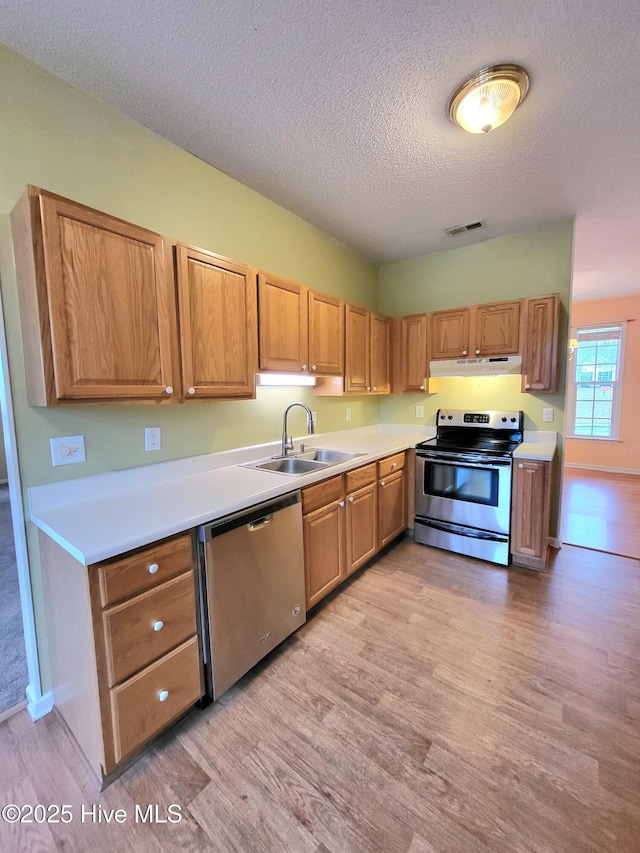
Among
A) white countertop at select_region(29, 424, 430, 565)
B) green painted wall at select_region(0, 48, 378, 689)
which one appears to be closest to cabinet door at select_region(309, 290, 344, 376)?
green painted wall at select_region(0, 48, 378, 689)

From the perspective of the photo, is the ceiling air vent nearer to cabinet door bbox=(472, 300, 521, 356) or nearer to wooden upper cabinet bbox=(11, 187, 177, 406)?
cabinet door bbox=(472, 300, 521, 356)

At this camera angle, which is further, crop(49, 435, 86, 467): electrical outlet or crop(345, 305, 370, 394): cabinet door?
crop(345, 305, 370, 394): cabinet door

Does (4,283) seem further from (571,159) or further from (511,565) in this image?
(511,565)

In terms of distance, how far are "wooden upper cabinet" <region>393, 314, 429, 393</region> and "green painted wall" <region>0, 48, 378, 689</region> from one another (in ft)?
4.39

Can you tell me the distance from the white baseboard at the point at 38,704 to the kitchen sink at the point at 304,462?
1.42 meters

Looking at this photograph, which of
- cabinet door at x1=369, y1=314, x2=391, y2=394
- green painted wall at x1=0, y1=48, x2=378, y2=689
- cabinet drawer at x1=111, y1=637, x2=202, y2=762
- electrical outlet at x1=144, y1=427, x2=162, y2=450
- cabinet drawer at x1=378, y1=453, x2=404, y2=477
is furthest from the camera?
cabinet door at x1=369, y1=314, x2=391, y2=394

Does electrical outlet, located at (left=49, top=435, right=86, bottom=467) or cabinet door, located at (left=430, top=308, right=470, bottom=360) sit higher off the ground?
cabinet door, located at (left=430, top=308, right=470, bottom=360)

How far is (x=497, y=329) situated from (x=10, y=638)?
158 inches

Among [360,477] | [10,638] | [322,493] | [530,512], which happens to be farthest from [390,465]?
[10,638]

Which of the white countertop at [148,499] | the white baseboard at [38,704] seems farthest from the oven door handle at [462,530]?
the white baseboard at [38,704]

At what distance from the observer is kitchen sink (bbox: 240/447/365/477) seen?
7.91 ft

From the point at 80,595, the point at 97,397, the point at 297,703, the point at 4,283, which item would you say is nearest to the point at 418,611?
the point at 297,703

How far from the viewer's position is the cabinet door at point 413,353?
3.42 m

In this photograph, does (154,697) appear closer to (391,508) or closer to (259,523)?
(259,523)
